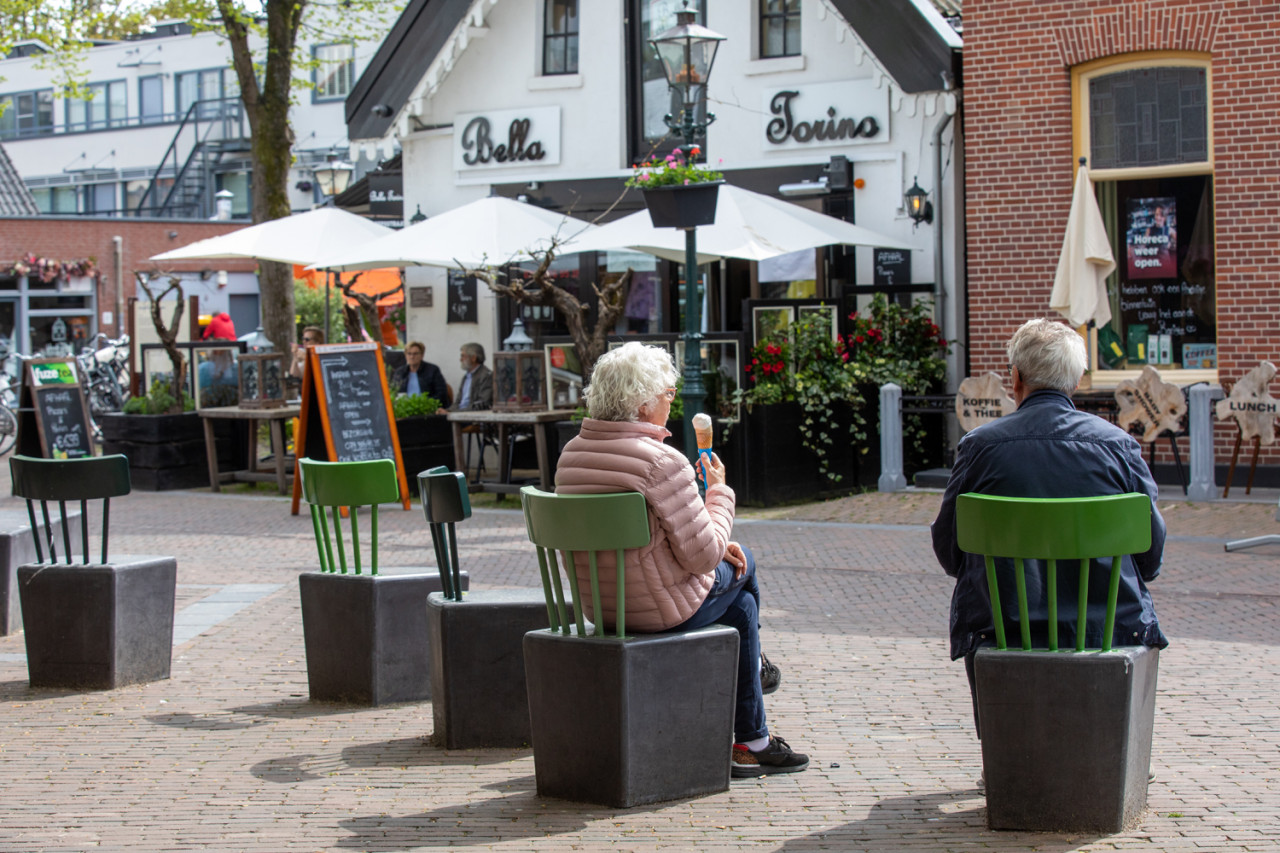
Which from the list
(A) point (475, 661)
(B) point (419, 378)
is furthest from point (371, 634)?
(B) point (419, 378)

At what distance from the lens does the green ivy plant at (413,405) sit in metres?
13.6

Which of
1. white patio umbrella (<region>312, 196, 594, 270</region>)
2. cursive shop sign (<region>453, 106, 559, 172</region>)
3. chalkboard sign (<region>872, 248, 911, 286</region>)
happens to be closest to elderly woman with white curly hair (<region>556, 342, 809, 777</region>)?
white patio umbrella (<region>312, 196, 594, 270</region>)

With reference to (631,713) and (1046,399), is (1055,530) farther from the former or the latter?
(631,713)

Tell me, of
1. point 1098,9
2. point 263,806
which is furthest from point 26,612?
point 1098,9

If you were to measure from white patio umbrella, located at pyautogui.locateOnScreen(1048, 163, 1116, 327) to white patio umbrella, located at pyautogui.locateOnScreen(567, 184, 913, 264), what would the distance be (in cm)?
190

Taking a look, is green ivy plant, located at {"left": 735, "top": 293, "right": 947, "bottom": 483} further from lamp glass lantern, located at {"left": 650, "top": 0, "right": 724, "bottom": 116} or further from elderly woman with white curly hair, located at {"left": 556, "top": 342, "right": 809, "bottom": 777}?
elderly woman with white curly hair, located at {"left": 556, "top": 342, "right": 809, "bottom": 777}

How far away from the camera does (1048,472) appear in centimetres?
414

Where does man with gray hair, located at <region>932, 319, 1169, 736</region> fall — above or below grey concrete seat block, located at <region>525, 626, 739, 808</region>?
above

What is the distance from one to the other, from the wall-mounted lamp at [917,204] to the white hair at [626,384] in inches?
375

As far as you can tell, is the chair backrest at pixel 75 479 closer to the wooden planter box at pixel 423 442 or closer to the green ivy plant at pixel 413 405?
the wooden planter box at pixel 423 442

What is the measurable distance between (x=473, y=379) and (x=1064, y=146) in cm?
587

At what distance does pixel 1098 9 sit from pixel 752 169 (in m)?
3.89

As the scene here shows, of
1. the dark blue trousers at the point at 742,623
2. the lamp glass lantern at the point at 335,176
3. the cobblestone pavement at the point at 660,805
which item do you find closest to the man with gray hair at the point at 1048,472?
the cobblestone pavement at the point at 660,805

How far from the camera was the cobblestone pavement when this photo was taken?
13.7 ft
